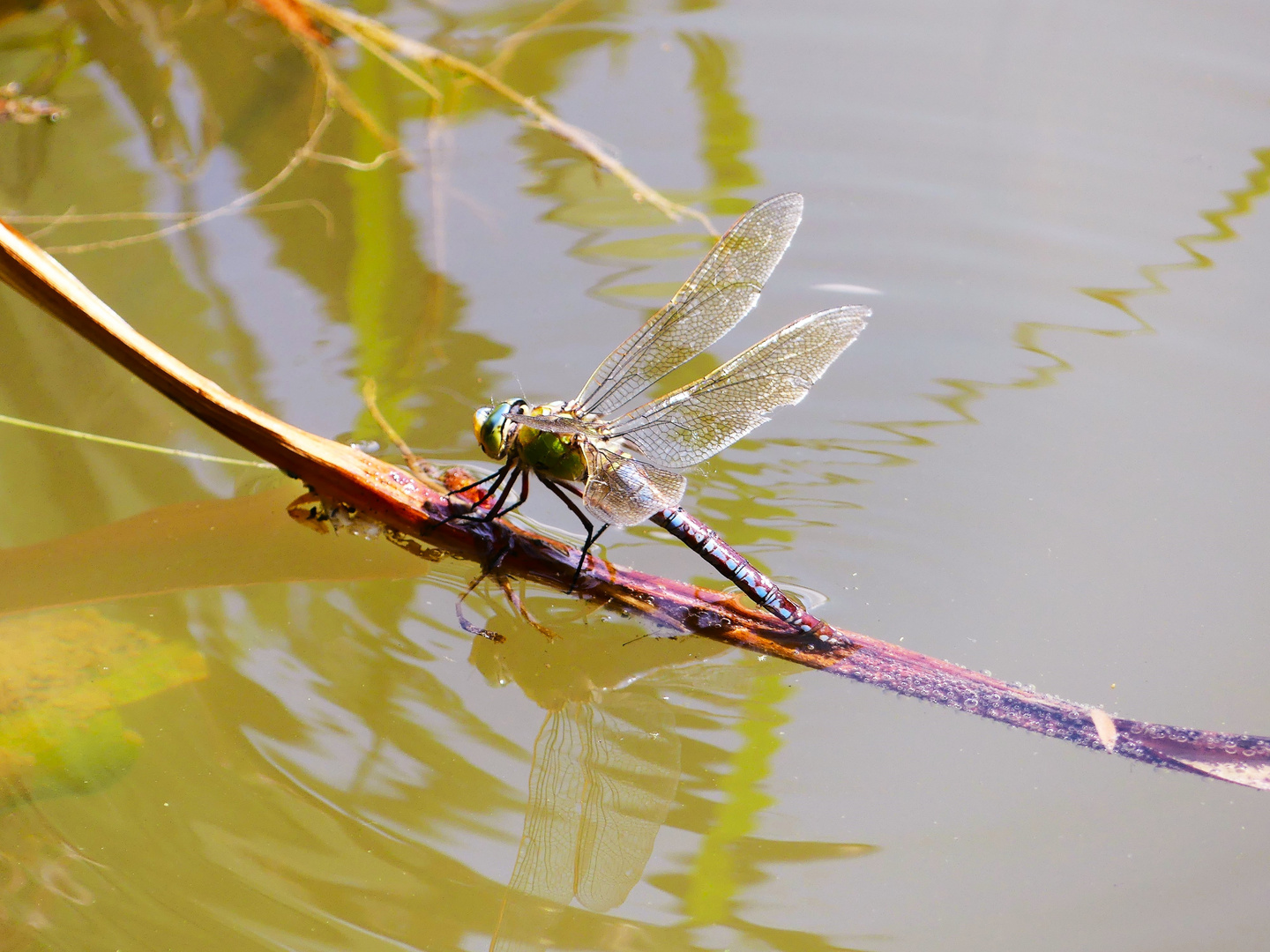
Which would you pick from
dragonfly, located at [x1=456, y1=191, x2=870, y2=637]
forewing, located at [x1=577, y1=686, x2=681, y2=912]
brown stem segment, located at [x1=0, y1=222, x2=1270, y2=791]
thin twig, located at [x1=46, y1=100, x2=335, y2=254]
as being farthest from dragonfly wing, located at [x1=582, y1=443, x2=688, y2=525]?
thin twig, located at [x1=46, y1=100, x2=335, y2=254]

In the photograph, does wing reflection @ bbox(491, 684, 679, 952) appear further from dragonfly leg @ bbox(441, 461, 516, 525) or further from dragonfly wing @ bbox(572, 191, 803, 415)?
dragonfly wing @ bbox(572, 191, 803, 415)

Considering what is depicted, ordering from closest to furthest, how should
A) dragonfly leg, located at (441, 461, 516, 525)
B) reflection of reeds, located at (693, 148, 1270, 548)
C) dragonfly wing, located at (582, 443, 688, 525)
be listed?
dragonfly wing, located at (582, 443, 688, 525) → dragonfly leg, located at (441, 461, 516, 525) → reflection of reeds, located at (693, 148, 1270, 548)

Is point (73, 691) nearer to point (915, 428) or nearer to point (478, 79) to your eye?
point (915, 428)

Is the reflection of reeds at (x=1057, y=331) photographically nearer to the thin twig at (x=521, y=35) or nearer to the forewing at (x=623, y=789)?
the forewing at (x=623, y=789)

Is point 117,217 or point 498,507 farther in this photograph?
point 117,217

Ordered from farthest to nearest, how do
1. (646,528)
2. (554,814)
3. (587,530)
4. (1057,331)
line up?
(1057,331), (646,528), (587,530), (554,814)

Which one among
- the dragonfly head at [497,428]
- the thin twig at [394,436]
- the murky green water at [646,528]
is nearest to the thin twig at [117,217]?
the murky green water at [646,528]

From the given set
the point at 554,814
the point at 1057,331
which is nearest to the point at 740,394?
the point at 554,814

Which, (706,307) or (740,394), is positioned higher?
(706,307)
